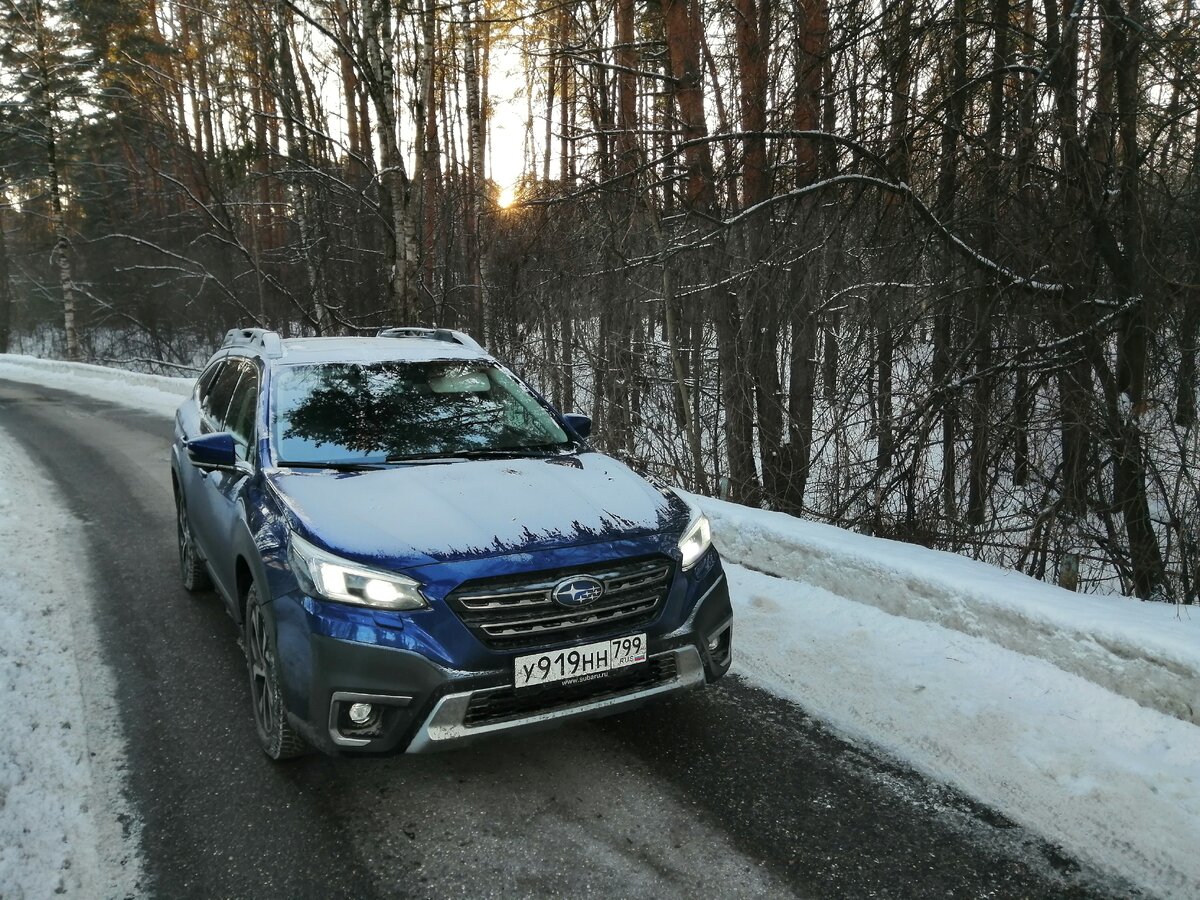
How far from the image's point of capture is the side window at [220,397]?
5215 mm

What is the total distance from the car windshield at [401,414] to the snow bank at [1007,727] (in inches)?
→ 67.4

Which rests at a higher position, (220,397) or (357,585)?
(220,397)

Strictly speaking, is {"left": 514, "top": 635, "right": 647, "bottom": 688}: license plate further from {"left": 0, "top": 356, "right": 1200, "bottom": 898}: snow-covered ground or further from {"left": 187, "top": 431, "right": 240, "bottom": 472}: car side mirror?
{"left": 187, "top": 431, "right": 240, "bottom": 472}: car side mirror

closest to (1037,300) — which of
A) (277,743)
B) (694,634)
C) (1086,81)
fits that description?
(1086,81)

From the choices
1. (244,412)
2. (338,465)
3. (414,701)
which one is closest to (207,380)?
(244,412)

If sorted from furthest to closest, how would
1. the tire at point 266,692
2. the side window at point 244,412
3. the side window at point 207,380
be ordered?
the side window at point 207,380 → the side window at point 244,412 → the tire at point 266,692

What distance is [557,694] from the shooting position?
3227mm

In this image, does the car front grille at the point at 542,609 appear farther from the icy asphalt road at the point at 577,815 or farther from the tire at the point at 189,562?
the tire at the point at 189,562

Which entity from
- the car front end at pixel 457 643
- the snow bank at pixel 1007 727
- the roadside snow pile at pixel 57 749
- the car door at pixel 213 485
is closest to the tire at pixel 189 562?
the car door at pixel 213 485

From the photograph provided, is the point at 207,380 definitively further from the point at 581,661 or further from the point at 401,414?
the point at 581,661

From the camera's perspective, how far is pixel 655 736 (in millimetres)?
3799

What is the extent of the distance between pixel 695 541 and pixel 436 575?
1139mm

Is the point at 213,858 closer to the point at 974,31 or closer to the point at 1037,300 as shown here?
the point at 1037,300

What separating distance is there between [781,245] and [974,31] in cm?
241
